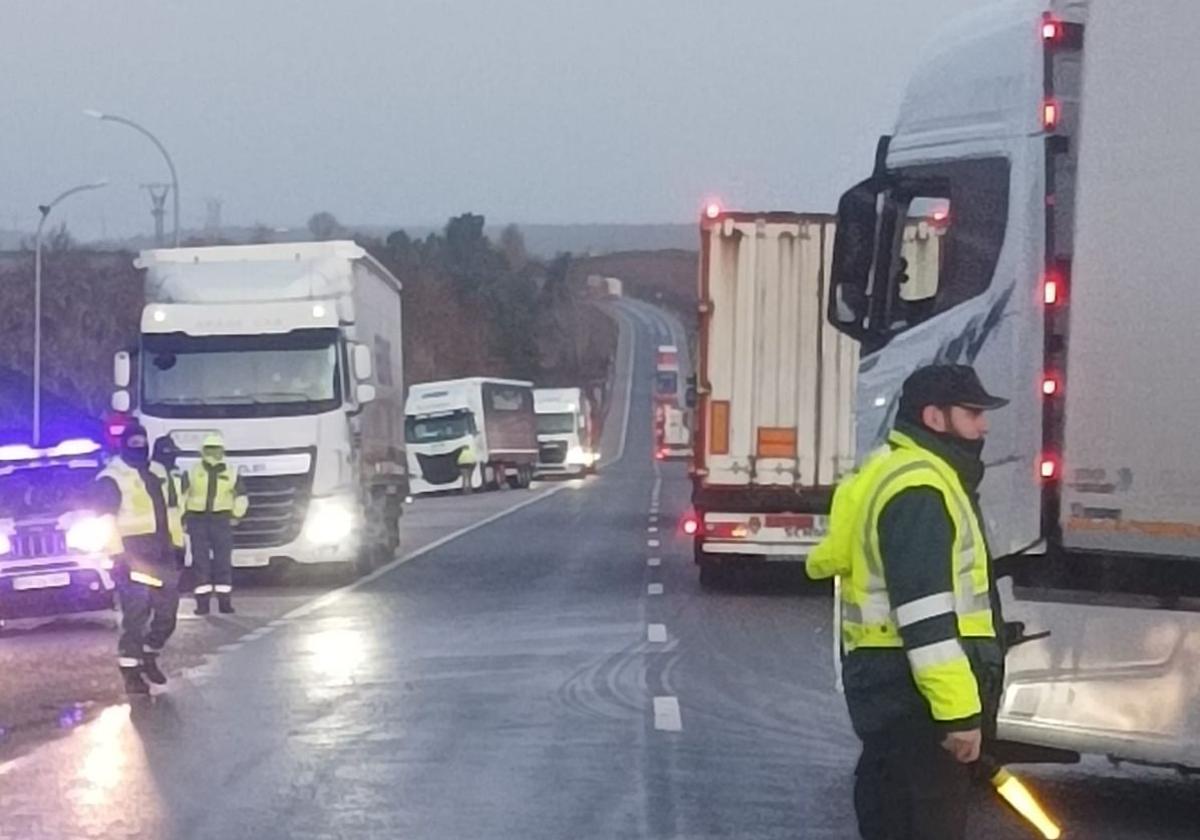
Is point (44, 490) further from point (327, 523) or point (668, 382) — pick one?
point (668, 382)

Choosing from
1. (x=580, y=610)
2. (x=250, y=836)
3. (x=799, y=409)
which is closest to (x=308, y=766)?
(x=250, y=836)

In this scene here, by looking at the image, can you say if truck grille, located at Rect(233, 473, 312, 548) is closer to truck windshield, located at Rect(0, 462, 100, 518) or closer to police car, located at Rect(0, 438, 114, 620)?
police car, located at Rect(0, 438, 114, 620)

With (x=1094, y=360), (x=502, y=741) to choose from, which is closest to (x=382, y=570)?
(x=502, y=741)

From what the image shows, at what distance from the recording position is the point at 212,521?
2217cm

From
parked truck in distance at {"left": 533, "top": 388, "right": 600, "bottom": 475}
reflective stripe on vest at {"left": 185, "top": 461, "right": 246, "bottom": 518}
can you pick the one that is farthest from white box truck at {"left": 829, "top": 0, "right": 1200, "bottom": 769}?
parked truck in distance at {"left": 533, "top": 388, "right": 600, "bottom": 475}

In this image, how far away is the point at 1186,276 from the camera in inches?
349

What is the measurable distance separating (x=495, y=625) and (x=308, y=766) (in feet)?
26.9

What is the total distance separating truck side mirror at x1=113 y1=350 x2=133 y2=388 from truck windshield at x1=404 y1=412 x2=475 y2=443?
118 feet

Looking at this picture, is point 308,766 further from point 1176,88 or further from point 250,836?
point 1176,88

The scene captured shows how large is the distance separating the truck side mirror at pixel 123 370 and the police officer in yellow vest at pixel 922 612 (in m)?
19.2

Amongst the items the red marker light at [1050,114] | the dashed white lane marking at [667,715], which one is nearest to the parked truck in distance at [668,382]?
the dashed white lane marking at [667,715]

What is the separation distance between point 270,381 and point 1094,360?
1714 cm

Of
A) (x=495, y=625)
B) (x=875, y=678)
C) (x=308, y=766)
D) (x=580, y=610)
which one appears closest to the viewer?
(x=875, y=678)

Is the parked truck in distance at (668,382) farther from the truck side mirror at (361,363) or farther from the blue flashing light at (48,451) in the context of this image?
the blue flashing light at (48,451)
